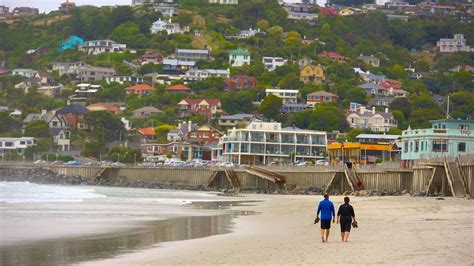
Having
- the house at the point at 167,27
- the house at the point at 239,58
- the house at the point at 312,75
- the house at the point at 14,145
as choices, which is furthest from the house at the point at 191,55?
the house at the point at 14,145

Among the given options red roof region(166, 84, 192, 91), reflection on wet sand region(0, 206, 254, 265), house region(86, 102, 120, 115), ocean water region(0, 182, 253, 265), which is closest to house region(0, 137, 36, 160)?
house region(86, 102, 120, 115)

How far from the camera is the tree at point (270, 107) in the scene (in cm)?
12888

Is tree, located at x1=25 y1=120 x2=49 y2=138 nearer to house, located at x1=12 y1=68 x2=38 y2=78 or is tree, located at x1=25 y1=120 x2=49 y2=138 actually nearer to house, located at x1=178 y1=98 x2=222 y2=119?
house, located at x1=178 y1=98 x2=222 y2=119

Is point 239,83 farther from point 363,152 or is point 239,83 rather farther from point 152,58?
point 363,152

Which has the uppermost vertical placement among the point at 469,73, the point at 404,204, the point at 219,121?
the point at 469,73

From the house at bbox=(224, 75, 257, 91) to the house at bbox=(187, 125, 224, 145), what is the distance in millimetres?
29222

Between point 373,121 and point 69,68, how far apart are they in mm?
59378

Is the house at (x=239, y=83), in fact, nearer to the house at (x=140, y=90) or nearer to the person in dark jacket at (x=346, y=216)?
the house at (x=140, y=90)

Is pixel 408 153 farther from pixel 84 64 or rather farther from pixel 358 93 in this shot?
pixel 84 64

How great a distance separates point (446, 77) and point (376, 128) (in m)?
46.3

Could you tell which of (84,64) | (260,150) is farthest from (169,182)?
(84,64)

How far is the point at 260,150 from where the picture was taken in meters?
96.3

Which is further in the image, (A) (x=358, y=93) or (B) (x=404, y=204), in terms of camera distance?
(A) (x=358, y=93)

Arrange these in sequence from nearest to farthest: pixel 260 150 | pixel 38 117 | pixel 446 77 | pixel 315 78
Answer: pixel 260 150
pixel 38 117
pixel 315 78
pixel 446 77
